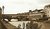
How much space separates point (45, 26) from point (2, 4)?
0.51 m

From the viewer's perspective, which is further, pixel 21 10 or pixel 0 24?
pixel 21 10

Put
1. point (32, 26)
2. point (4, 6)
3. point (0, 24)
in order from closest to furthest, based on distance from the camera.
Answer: point (0, 24) → point (32, 26) → point (4, 6)

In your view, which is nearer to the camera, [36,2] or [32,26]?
[32,26]

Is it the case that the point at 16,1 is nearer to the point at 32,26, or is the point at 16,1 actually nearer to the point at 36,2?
the point at 36,2

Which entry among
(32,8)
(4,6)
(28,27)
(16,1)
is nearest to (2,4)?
(4,6)

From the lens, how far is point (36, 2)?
1158 mm

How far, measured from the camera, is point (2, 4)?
1129 mm

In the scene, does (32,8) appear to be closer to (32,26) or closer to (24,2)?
(24,2)

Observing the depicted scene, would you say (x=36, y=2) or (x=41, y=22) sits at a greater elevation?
(x=36, y=2)

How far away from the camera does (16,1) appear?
3.80ft

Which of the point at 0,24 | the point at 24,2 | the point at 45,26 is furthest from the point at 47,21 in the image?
the point at 24,2

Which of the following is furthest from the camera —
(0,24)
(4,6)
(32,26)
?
(4,6)

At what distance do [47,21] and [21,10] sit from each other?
15.5 inches

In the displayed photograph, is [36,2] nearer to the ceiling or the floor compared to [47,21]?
nearer to the ceiling
